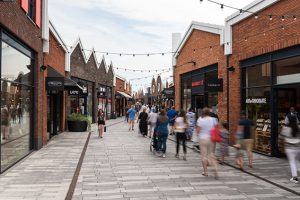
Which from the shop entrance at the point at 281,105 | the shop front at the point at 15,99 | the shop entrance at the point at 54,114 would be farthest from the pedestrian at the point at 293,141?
the shop entrance at the point at 54,114

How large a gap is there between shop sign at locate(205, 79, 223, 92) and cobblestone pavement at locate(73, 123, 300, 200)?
4.49 meters

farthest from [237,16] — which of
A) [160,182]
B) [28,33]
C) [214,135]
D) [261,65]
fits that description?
[160,182]

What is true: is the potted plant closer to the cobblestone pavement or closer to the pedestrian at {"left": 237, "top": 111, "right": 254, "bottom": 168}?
the cobblestone pavement

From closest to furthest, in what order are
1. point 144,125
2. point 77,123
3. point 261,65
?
1. point 261,65
2. point 144,125
3. point 77,123

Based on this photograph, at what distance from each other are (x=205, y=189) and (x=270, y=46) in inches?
255

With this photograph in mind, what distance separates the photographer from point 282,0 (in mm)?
12109

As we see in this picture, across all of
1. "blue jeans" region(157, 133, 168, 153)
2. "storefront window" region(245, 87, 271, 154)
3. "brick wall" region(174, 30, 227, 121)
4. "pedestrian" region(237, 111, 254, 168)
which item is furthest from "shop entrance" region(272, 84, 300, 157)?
"brick wall" region(174, 30, 227, 121)

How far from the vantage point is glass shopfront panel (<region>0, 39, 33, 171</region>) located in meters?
10.1

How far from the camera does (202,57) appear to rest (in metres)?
20.0

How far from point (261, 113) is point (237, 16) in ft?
13.2

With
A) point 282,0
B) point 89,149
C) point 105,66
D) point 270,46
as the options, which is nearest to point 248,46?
point 270,46

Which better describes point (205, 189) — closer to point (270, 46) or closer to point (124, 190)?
point (124, 190)

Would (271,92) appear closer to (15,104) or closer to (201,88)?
→ (201,88)

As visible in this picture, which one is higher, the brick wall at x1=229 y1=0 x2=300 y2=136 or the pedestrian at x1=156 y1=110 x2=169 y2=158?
the brick wall at x1=229 y1=0 x2=300 y2=136
